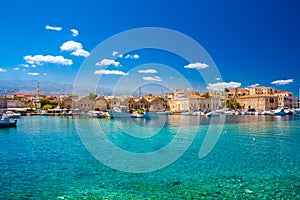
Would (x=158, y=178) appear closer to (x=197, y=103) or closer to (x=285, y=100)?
(x=197, y=103)

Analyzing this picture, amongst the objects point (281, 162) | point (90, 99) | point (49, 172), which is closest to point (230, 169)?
point (281, 162)

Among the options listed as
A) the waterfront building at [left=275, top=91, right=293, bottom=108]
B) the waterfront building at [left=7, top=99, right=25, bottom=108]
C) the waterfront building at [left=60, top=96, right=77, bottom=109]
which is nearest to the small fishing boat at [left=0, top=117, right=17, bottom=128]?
the waterfront building at [left=60, top=96, right=77, bottom=109]

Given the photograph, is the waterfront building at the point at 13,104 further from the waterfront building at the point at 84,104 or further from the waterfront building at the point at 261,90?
the waterfront building at the point at 261,90

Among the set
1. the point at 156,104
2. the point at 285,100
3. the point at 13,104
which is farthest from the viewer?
the point at 13,104

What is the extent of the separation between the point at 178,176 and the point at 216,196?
195 centimetres

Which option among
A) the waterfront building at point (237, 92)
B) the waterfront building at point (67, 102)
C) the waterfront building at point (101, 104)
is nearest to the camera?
the waterfront building at point (101, 104)

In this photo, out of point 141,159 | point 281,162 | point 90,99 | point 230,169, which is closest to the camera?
point 230,169

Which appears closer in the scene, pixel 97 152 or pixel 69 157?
pixel 69 157

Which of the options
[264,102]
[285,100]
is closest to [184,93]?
[264,102]

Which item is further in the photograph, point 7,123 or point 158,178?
point 7,123

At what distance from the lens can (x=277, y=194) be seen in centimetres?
641

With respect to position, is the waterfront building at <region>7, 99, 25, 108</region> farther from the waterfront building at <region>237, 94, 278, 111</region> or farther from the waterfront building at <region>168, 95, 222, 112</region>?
the waterfront building at <region>237, 94, 278, 111</region>

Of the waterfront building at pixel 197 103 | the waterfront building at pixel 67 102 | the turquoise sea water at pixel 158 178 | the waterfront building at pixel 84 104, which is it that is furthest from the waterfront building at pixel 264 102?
the turquoise sea water at pixel 158 178

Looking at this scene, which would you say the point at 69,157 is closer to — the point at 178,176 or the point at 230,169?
the point at 178,176
